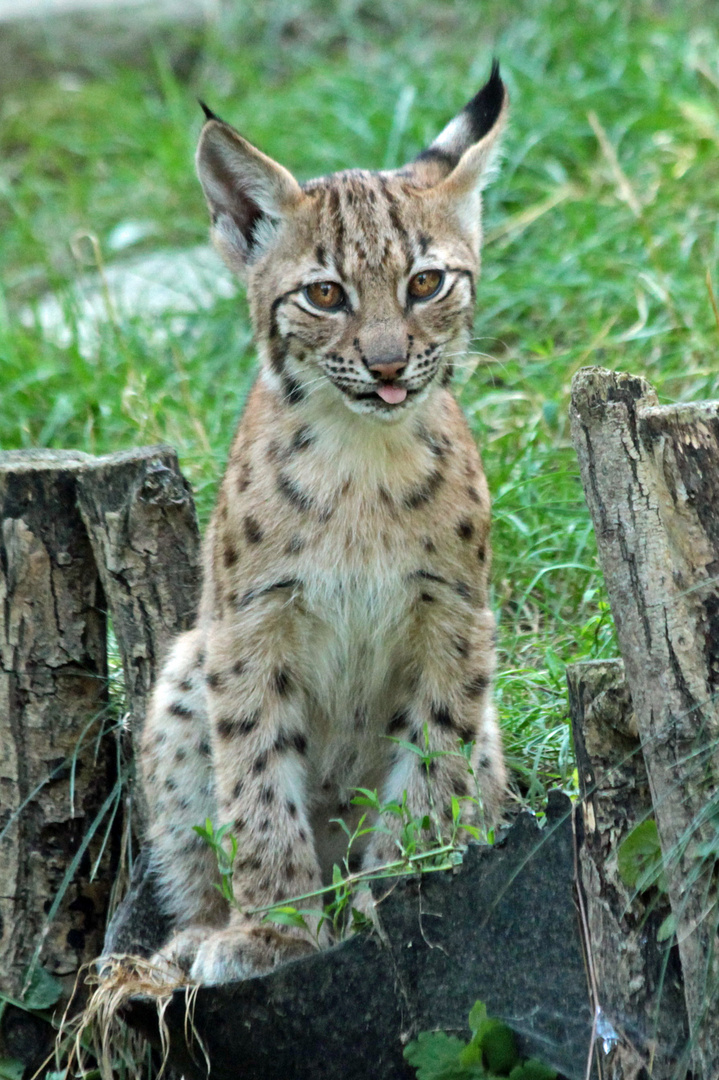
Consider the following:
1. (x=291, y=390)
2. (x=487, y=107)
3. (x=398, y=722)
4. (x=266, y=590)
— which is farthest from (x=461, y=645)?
(x=487, y=107)

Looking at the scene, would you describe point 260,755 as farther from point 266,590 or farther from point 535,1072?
point 535,1072

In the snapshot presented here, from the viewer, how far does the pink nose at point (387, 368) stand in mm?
3355

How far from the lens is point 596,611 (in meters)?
4.87

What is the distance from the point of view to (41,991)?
13.2ft

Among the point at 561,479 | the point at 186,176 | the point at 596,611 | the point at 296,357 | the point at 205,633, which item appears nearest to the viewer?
the point at 296,357

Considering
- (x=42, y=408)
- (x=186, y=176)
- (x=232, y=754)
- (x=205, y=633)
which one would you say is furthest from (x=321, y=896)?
(x=186, y=176)

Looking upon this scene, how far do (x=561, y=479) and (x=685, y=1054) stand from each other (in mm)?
3193

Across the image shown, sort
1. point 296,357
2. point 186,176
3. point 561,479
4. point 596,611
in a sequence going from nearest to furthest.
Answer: point 296,357, point 596,611, point 561,479, point 186,176

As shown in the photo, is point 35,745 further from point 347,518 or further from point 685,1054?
point 685,1054

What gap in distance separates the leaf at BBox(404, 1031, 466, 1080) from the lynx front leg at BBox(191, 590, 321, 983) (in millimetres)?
775

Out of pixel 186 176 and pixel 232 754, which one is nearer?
pixel 232 754

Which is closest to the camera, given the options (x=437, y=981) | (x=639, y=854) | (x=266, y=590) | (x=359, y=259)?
(x=639, y=854)

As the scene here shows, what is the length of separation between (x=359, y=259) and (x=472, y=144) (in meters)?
0.64

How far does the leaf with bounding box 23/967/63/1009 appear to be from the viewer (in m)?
4.02
